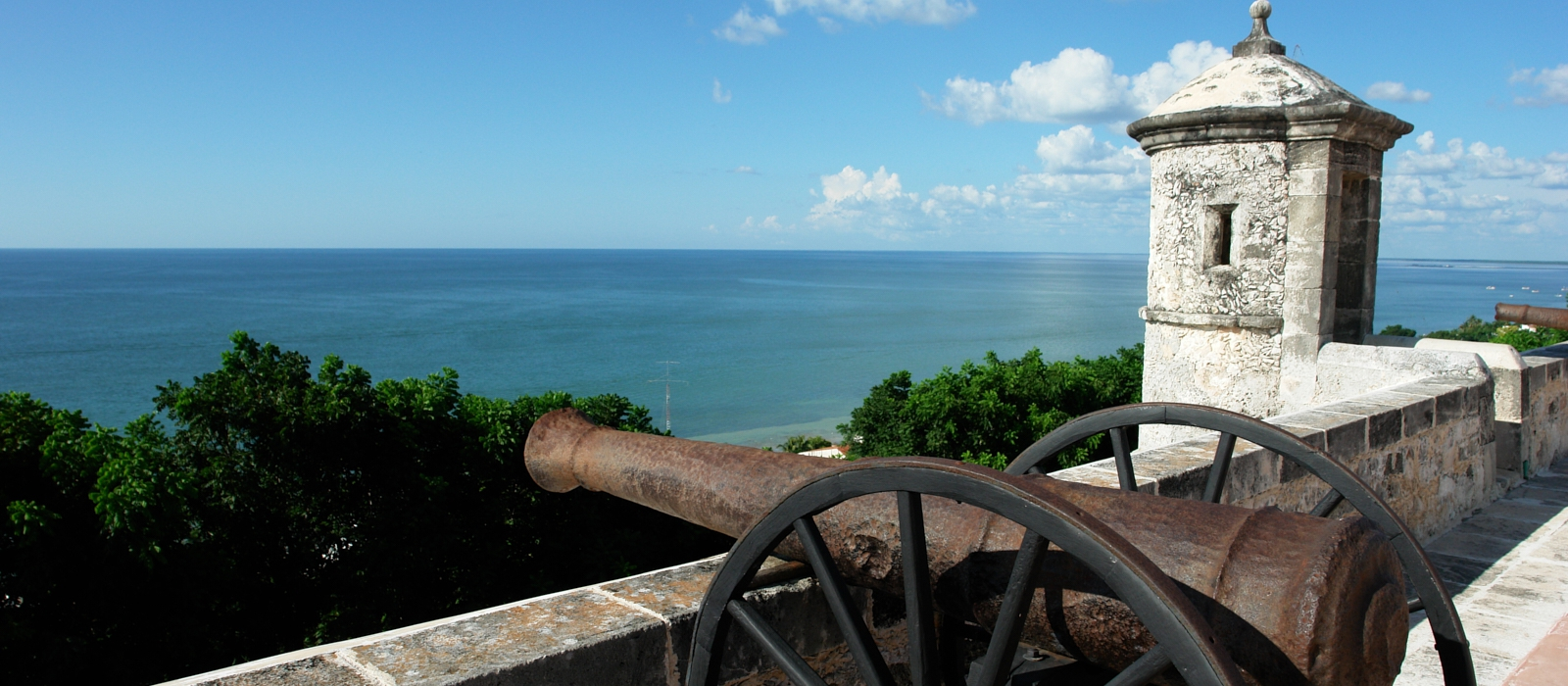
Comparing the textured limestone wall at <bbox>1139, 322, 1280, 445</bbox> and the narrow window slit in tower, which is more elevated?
the narrow window slit in tower

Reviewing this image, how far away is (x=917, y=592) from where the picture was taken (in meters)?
1.79

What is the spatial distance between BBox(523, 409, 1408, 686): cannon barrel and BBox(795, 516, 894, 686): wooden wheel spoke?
23cm

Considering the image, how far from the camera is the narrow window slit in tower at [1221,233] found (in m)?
7.63

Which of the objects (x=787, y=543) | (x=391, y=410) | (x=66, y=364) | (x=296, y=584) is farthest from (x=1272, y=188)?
(x=66, y=364)

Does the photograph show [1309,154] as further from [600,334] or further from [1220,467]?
[600,334]

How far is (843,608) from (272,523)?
6.50 metres

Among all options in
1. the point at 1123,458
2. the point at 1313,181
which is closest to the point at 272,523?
the point at 1123,458

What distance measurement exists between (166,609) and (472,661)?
16.6ft

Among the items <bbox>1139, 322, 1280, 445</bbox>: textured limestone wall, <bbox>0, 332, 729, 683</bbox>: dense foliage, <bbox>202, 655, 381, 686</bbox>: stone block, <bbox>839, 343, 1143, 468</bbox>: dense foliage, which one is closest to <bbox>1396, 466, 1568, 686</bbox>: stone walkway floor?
<bbox>1139, 322, 1280, 445</bbox>: textured limestone wall

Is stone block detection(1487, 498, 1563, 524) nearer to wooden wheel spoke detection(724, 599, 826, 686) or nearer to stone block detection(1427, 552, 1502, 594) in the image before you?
stone block detection(1427, 552, 1502, 594)

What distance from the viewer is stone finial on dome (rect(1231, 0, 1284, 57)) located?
25.7 ft

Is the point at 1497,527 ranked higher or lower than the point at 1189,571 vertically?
lower

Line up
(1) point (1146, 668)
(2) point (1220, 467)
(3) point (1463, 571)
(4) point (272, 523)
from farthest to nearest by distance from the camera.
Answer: (4) point (272, 523), (3) point (1463, 571), (2) point (1220, 467), (1) point (1146, 668)


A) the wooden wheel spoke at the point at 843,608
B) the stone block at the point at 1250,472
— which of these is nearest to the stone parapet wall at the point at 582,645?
the wooden wheel spoke at the point at 843,608
